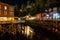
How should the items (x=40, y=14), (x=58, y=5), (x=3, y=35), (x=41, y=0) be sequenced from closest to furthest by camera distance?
(x=3, y=35) → (x=58, y=5) → (x=40, y=14) → (x=41, y=0)

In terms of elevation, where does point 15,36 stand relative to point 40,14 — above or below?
below

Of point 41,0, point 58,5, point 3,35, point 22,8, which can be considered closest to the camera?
point 3,35

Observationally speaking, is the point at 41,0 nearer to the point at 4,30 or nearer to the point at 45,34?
the point at 4,30

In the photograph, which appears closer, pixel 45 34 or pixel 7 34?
pixel 45 34

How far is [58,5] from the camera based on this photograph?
4509cm

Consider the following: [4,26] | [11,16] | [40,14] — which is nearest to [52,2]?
[40,14]

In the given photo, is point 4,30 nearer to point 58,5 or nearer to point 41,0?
point 58,5

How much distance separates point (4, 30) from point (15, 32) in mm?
1842

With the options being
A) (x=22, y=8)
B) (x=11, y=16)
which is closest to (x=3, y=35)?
(x=11, y=16)

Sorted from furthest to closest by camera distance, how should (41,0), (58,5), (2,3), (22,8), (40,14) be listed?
(22,8)
(41,0)
(40,14)
(58,5)
(2,3)

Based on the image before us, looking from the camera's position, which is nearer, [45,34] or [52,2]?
[45,34]

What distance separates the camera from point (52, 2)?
46.1 m

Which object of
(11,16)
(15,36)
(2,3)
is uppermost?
(2,3)

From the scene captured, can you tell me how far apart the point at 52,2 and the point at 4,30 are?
16507 mm
